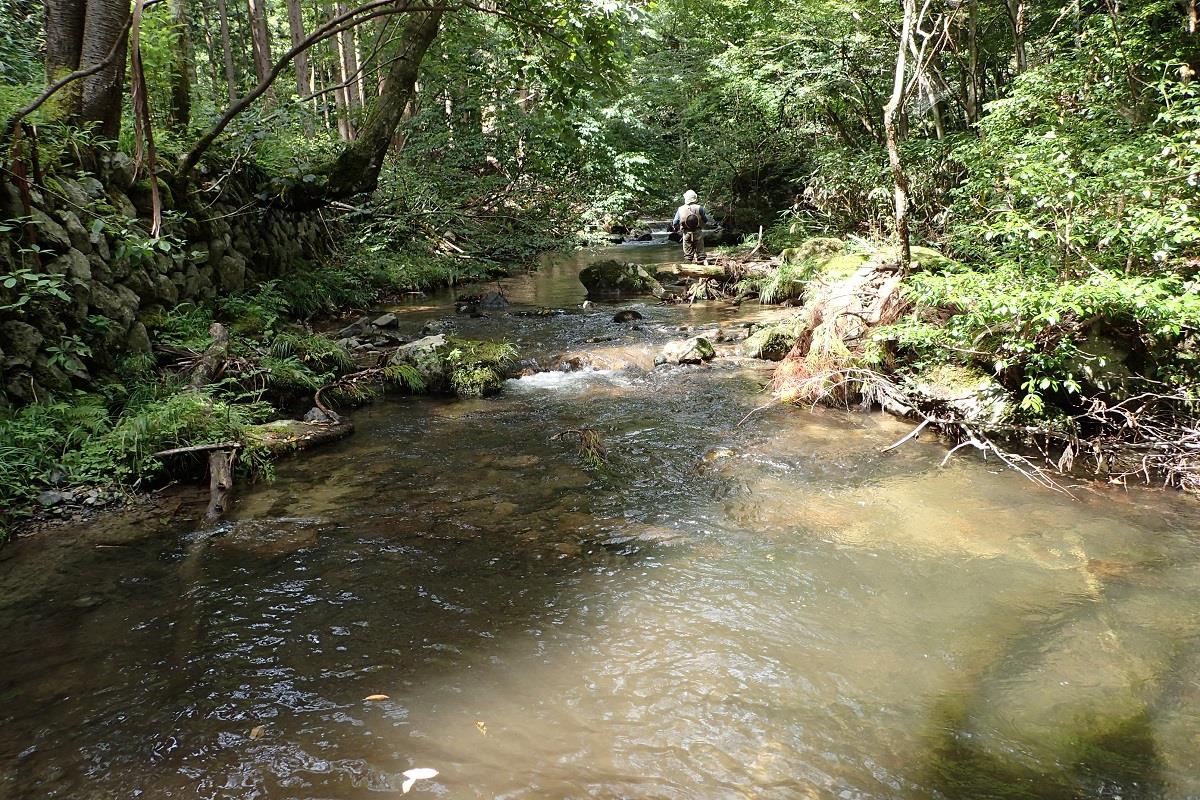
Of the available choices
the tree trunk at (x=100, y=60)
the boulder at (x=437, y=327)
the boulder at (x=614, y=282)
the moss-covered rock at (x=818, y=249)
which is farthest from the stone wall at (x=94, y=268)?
the moss-covered rock at (x=818, y=249)

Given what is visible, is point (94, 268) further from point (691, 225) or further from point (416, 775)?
point (691, 225)

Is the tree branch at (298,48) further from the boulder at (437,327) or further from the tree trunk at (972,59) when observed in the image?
the tree trunk at (972,59)

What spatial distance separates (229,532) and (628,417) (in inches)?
151

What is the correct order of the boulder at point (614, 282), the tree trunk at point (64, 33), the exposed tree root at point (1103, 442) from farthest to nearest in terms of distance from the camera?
1. the boulder at point (614, 282)
2. the tree trunk at point (64, 33)
3. the exposed tree root at point (1103, 442)

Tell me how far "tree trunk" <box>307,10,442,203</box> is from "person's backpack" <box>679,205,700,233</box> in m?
7.11

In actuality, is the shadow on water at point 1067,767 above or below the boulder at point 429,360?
below

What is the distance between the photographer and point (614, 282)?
14.9m

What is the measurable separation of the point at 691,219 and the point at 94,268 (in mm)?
12407

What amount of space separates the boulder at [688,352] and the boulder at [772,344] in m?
0.54

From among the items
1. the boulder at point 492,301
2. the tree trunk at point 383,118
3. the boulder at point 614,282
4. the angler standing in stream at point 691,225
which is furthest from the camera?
the angler standing in stream at point 691,225

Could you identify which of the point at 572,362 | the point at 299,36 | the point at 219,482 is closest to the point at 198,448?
the point at 219,482

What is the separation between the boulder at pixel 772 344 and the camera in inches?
366

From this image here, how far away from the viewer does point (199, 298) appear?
8.38 m

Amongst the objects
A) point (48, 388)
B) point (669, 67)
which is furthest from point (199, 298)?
point (669, 67)
